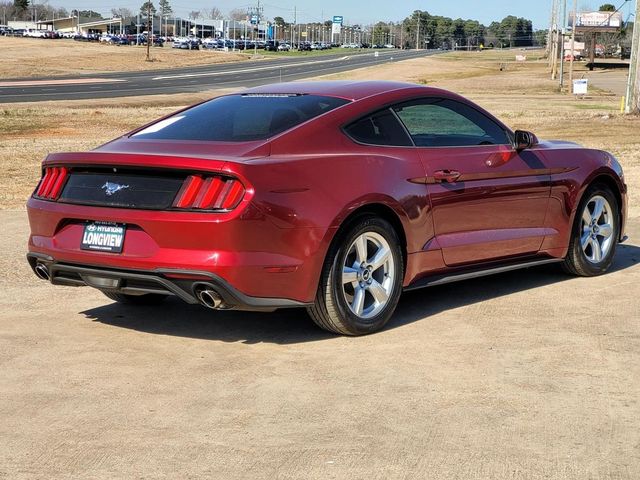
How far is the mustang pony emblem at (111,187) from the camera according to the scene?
19.4 ft

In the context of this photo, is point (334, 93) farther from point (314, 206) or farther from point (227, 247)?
point (227, 247)

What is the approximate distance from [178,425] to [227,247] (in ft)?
4.00

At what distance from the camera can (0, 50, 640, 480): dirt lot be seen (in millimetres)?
4270

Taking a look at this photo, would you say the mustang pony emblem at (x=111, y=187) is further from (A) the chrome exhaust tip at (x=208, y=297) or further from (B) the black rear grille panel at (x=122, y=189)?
(A) the chrome exhaust tip at (x=208, y=297)

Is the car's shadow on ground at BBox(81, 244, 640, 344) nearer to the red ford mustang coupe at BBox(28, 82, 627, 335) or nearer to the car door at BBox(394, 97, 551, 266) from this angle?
the red ford mustang coupe at BBox(28, 82, 627, 335)

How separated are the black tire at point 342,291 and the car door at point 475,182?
51 centimetres

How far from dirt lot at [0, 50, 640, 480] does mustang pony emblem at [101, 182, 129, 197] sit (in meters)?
0.91

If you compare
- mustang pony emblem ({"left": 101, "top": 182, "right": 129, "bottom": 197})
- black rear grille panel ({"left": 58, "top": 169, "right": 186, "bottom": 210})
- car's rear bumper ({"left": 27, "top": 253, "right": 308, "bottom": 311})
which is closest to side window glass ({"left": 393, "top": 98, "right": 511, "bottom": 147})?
car's rear bumper ({"left": 27, "top": 253, "right": 308, "bottom": 311})

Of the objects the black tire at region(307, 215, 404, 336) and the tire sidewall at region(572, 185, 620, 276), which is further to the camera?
the tire sidewall at region(572, 185, 620, 276)

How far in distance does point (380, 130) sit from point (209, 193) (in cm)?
146

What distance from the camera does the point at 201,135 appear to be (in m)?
6.33

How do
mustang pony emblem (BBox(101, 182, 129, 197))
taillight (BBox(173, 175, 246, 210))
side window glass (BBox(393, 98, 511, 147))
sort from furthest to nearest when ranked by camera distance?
side window glass (BBox(393, 98, 511, 147)) → mustang pony emblem (BBox(101, 182, 129, 197)) → taillight (BBox(173, 175, 246, 210))

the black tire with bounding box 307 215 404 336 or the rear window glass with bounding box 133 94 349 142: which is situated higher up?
the rear window glass with bounding box 133 94 349 142

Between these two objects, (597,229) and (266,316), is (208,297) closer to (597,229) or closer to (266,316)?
(266,316)
